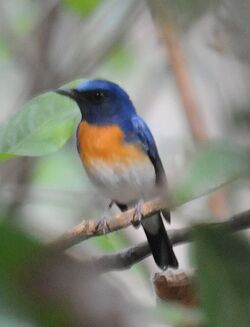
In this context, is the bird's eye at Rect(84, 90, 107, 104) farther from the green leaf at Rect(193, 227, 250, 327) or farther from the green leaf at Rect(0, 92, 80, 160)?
the green leaf at Rect(193, 227, 250, 327)

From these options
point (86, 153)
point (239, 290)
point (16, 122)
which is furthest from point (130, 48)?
point (239, 290)

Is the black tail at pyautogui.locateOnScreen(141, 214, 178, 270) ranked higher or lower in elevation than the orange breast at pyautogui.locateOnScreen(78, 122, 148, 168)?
lower

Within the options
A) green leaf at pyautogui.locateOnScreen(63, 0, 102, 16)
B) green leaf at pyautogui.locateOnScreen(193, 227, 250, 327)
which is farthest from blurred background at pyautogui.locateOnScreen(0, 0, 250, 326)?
green leaf at pyautogui.locateOnScreen(193, 227, 250, 327)

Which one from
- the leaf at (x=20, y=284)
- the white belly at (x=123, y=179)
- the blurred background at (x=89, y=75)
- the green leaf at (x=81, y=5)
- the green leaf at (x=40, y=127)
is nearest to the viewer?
the leaf at (x=20, y=284)

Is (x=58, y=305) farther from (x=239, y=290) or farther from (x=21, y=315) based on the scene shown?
(x=239, y=290)

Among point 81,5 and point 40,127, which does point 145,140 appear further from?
point 40,127

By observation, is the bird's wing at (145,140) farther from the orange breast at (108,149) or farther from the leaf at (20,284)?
the leaf at (20,284)

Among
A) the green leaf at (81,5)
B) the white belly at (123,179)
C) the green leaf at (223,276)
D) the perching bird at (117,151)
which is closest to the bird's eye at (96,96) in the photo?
the perching bird at (117,151)
